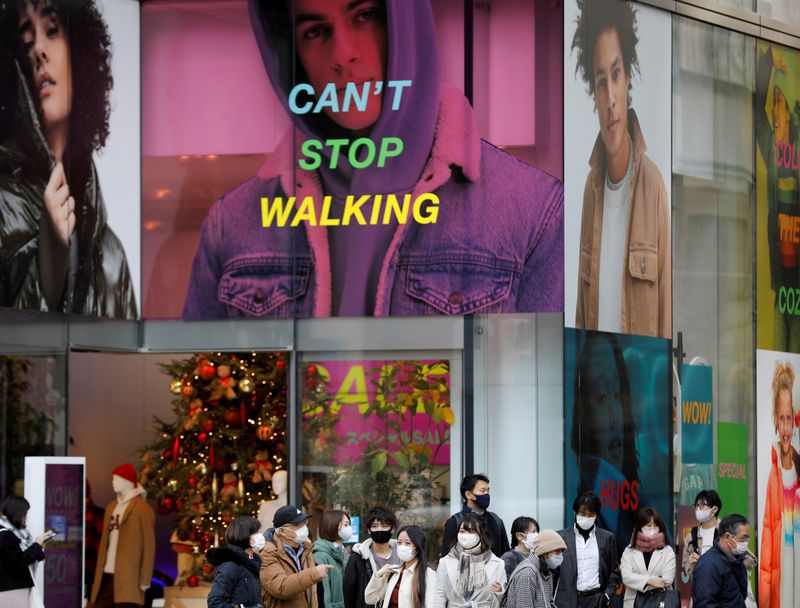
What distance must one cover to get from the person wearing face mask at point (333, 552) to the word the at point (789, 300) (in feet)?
28.7

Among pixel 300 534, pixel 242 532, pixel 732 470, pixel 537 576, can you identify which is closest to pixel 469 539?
pixel 537 576

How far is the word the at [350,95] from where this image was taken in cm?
1708

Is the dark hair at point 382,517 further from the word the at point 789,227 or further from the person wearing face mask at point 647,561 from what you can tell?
the word the at point 789,227

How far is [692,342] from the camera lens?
1922 centimetres

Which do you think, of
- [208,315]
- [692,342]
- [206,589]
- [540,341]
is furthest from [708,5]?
[206,589]

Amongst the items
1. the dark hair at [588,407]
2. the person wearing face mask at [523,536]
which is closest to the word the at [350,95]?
the dark hair at [588,407]

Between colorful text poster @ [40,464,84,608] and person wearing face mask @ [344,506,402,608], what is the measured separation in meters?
3.46

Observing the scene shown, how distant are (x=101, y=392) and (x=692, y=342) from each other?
23.7 feet

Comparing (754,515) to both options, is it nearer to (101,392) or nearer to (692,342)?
(692,342)

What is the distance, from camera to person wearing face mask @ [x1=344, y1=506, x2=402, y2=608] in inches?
518

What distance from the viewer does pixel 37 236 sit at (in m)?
16.5

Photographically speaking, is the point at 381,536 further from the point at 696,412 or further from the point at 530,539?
the point at 696,412

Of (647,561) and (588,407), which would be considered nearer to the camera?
(647,561)

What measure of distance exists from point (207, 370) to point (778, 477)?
22.4 feet
